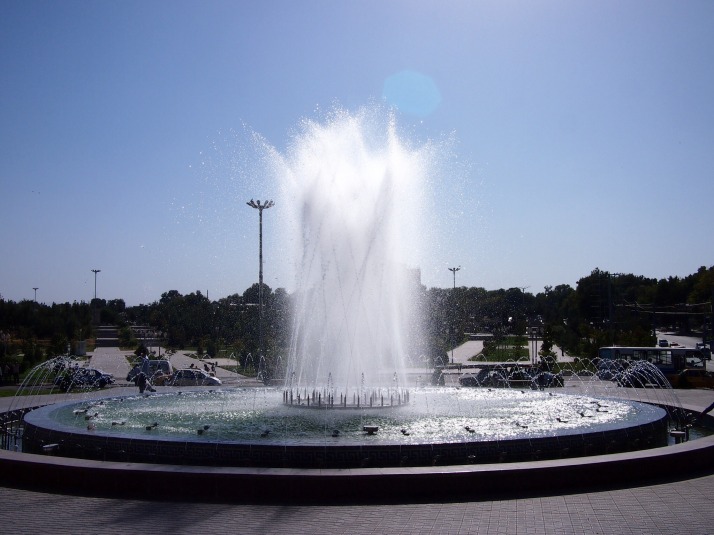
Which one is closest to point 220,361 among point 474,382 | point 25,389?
point 25,389

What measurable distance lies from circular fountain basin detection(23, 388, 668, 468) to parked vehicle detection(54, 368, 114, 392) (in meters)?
9.00

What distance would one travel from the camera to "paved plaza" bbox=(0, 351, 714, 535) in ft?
24.4

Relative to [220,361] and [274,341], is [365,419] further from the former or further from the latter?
[220,361]

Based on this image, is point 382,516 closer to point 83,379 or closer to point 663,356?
point 83,379

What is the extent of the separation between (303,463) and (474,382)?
18.1 m

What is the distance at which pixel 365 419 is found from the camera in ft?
46.8

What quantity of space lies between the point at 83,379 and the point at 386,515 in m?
22.6

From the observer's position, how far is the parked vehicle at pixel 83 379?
1047 inches

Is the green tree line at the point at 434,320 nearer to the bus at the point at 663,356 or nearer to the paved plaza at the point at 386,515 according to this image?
the bus at the point at 663,356

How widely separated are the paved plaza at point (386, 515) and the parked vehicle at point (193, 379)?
20546mm

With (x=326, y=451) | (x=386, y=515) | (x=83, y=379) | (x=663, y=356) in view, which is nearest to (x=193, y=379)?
(x=83, y=379)

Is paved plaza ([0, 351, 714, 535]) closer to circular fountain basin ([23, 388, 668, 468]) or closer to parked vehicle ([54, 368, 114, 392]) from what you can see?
circular fountain basin ([23, 388, 668, 468])

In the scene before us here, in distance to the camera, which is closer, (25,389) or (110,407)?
(110,407)

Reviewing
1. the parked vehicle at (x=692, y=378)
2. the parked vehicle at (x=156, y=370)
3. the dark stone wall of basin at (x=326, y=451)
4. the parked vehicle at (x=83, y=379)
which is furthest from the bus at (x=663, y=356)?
the parked vehicle at (x=83, y=379)
